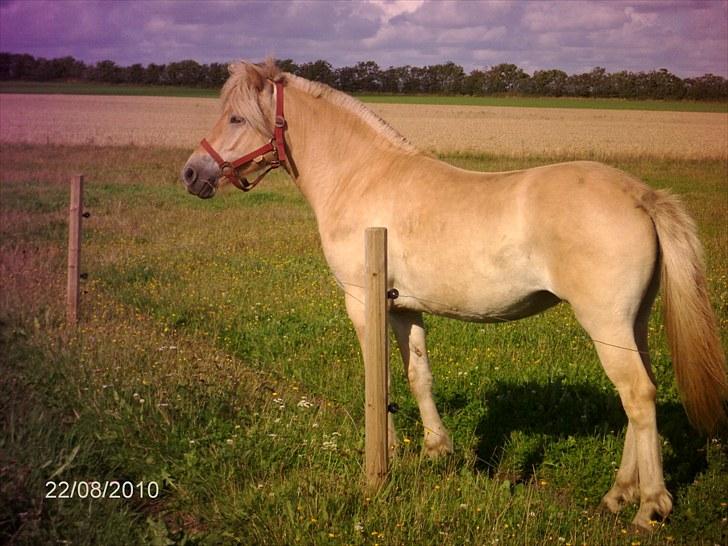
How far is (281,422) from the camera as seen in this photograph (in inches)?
202

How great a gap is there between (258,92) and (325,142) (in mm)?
632

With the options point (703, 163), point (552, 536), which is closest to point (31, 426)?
point (552, 536)

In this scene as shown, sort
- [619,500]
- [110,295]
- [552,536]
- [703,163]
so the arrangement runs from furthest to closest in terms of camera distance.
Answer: [703,163]
[110,295]
[619,500]
[552,536]

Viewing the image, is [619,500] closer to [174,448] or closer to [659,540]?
[659,540]

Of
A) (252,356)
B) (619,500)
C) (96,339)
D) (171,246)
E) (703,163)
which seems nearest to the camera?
(619,500)

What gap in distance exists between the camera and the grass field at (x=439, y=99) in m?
41.7

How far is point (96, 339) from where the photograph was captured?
6.76m

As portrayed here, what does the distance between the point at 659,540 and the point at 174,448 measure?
10.0 feet

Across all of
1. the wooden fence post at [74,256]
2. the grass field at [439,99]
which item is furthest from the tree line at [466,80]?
the wooden fence post at [74,256]

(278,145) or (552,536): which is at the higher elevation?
(278,145)

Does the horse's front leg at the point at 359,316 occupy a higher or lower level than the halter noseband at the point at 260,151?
lower

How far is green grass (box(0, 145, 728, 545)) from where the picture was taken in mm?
3922

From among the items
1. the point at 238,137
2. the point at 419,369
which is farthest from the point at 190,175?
the point at 419,369

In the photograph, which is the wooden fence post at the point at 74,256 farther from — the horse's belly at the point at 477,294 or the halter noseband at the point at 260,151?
the horse's belly at the point at 477,294
